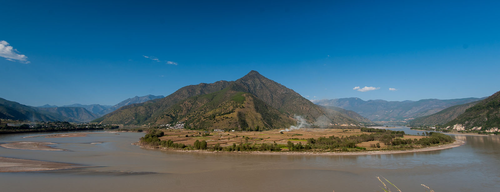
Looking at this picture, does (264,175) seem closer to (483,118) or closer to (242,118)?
(242,118)

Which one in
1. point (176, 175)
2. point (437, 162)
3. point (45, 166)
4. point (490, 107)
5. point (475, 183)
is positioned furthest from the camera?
point (490, 107)

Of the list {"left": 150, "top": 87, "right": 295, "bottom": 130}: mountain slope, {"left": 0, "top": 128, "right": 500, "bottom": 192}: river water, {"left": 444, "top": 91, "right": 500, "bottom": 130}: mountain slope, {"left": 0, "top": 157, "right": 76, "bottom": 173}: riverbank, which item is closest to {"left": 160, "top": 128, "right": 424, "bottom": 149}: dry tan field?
{"left": 0, "top": 128, "right": 500, "bottom": 192}: river water

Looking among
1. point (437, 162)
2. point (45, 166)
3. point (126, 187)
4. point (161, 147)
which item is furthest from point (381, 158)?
point (45, 166)

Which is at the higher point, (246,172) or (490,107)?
(490,107)

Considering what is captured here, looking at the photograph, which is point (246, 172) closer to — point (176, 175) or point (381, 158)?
point (176, 175)

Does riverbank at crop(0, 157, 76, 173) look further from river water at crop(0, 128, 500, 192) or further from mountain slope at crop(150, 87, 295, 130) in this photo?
mountain slope at crop(150, 87, 295, 130)

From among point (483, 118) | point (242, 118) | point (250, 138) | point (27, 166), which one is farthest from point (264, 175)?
point (483, 118)
